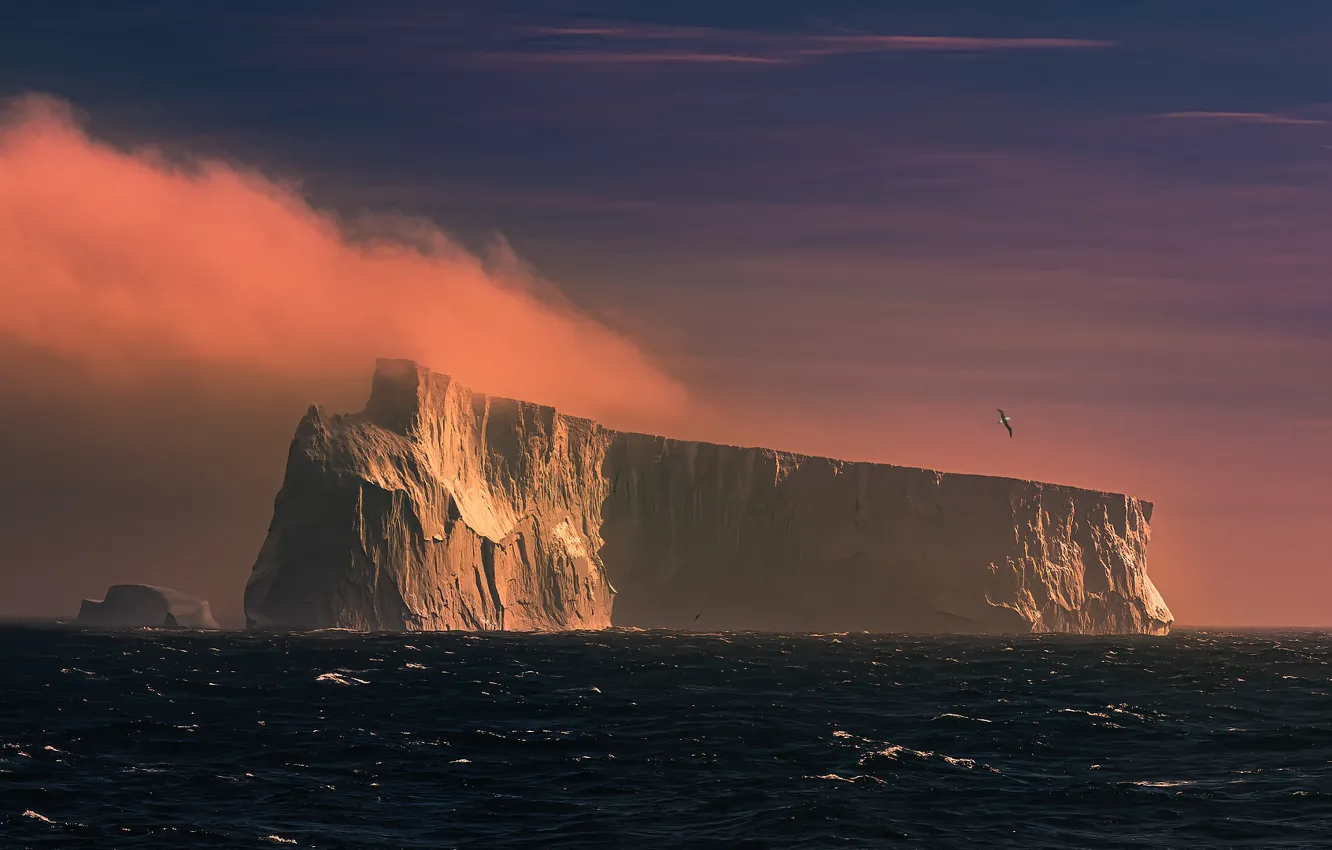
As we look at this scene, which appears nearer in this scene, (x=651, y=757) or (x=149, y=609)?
(x=651, y=757)

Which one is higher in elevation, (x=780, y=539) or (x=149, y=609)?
(x=780, y=539)

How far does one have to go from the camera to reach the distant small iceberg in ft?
305

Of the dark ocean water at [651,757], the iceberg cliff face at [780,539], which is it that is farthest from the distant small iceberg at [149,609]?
the dark ocean water at [651,757]

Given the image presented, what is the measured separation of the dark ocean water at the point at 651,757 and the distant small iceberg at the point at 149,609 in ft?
162

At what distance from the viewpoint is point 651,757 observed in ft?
83.0

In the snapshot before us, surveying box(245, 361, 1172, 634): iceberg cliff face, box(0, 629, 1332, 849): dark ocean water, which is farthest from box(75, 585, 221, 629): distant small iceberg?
box(0, 629, 1332, 849): dark ocean water

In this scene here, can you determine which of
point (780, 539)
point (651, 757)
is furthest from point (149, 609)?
point (651, 757)

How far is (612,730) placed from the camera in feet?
94.9

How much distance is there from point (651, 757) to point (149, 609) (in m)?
79.7

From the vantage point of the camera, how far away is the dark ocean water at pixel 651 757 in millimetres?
19156

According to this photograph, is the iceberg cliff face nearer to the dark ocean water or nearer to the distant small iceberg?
the distant small iceberg

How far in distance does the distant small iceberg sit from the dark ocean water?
49426 millimetres

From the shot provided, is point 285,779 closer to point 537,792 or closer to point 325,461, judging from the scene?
point 537,792

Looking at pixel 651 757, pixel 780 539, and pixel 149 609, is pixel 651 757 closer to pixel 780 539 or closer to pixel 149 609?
pixel 780 539
